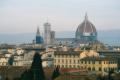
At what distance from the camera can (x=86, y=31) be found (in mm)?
173750

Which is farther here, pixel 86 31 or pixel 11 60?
pixel 86 31

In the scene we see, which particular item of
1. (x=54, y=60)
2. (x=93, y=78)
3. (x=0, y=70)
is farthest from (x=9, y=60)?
(x=93, y=78)

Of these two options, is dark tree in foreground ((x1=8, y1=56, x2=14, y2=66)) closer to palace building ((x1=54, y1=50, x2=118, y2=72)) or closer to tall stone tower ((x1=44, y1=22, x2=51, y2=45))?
palace building ((x1=54, y1=50, x2=118, y2=72))

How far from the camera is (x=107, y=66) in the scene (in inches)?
2566

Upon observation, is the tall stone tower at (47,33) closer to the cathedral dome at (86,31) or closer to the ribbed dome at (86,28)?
the cathedral dome at (86,31)

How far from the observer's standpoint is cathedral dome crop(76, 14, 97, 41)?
564ft

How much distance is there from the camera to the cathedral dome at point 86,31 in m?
172

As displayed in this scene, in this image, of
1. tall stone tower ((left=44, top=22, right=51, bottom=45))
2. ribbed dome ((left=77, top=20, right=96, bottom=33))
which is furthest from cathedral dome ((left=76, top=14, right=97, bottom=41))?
tall stone tower ((left=44, top=22, right=51, bottom=45))

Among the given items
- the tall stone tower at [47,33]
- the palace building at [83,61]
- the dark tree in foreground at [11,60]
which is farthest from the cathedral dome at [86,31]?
the palace building at [83,61]

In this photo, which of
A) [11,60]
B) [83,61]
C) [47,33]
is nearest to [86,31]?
[47,33]

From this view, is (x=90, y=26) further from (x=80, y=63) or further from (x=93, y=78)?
(x=93, y=78)

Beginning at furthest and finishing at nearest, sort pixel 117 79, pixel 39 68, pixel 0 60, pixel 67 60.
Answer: pixel 0 60
pixel 67 60
pixel 117 79
pixel 39 68

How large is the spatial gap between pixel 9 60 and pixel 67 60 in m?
10.8

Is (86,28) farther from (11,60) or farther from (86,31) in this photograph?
(11,60)
